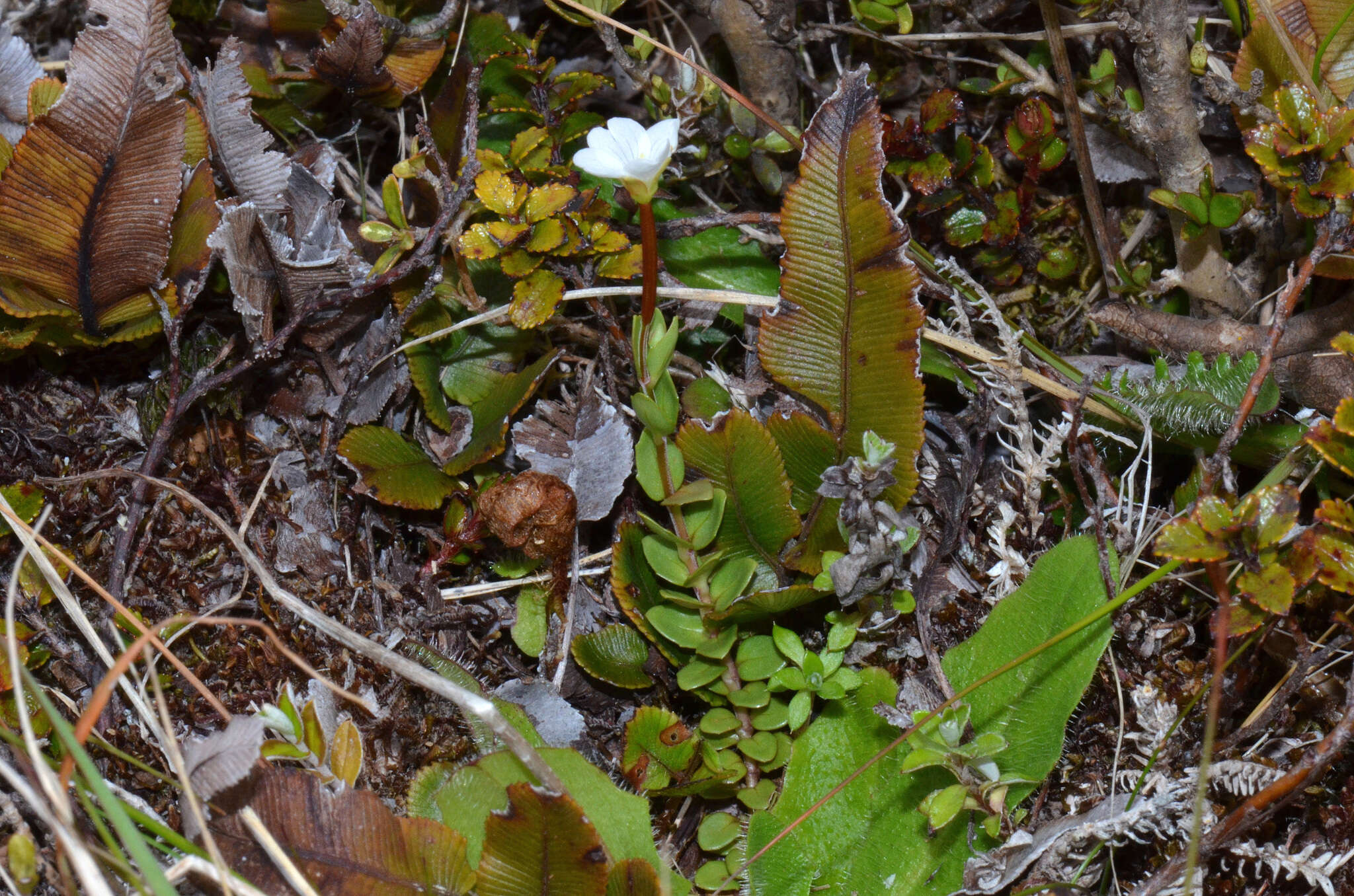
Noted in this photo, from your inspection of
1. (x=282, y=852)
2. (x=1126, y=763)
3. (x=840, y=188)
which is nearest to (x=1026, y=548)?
(x=1126, y=763)

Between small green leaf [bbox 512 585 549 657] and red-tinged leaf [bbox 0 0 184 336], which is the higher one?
red-tinged leaf [bbox 0 0 184 336]

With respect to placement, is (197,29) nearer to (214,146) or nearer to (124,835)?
(214,146)

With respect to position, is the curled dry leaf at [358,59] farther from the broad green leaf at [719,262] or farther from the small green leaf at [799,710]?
the small green leaf at [799,710]

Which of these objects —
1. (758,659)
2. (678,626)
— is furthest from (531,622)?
(758,659)

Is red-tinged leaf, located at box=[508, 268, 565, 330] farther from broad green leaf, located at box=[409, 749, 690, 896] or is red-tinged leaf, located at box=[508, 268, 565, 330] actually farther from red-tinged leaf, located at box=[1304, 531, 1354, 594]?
red-tinged leaf, located at box=[1304, 531, 1354, 594]

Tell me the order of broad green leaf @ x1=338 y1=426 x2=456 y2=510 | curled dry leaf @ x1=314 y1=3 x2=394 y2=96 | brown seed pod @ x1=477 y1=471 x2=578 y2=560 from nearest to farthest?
1. brown seed pod @ x1=477 y1=471 x2=578 y2=560
2. broad green leaf @ x1=338 y1=426 x2=456 y2=510
3. curled dry leaf @ x1=314 y1=3 x2=394 y2=96

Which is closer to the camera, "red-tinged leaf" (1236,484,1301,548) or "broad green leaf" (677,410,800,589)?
"red-tinged leaf" (1236,484,1301,548)

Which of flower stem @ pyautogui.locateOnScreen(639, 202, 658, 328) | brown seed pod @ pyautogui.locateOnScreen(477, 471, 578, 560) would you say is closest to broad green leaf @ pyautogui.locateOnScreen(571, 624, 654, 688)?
brown seed pod @ pyautogui.locateOnScreen(477, 471, 578, 560)
